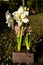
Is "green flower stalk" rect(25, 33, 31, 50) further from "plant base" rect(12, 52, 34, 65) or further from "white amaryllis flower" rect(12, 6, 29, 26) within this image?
"white amaryllis flower" rect(12, 6, 29, 26)

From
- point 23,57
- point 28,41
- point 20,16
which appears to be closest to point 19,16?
point 20,16

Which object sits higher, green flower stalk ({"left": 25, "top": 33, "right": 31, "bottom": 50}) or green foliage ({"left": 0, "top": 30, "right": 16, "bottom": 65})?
green flower stalk ({"left": 25, "top": 33, "right": 31, "bottom": 50})

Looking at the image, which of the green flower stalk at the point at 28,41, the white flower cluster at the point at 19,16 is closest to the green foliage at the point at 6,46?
the green flower stalk at the point at 28,41

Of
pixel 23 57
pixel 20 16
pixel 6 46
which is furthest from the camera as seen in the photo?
pixel 6 46

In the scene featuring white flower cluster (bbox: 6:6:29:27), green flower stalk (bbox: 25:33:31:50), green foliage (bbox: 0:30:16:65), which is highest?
white flower cluster (bbox: 6:6:29:27)

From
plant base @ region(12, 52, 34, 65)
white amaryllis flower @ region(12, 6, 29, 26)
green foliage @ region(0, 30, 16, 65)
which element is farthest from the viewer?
green foliage @ region(0, 30, 16, 65)

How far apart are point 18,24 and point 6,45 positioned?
1.02 m

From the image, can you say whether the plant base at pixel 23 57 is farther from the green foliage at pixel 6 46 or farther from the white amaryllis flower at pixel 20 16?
the white amaryllis flower at pixel 20 16

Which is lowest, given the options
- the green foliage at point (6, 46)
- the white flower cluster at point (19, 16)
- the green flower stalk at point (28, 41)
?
the green foliage at point (6, 46)

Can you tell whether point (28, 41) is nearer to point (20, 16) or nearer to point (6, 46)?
point (20, 16)

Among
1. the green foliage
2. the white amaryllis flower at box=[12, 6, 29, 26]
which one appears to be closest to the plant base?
the green foliage

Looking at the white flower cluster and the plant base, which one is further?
the plant base

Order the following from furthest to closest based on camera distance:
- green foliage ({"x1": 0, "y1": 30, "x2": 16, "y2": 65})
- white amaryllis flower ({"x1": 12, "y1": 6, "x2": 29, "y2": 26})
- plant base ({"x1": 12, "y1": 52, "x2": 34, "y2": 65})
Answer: green foliage ({"x1": 0, "y1": 30, "x2": 16, "y2": 65}), plant base ({"x1": 12, "y1": 52, "x2": 34, "y2": 65}), white amaryllis flower ({"x1": 12, "y1": 6, "x2": 29, "y2": 26})

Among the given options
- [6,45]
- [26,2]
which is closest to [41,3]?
[26,2]
